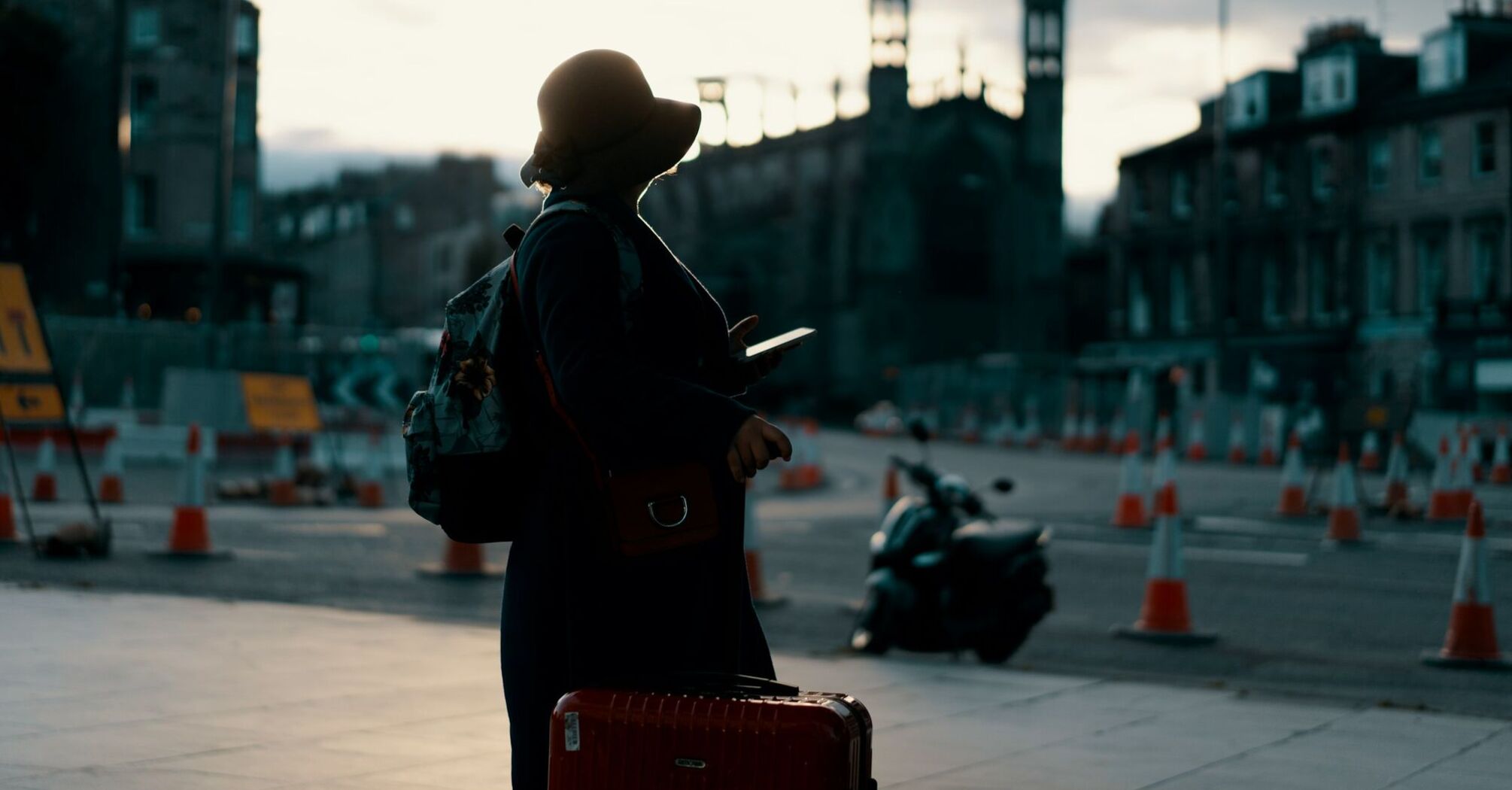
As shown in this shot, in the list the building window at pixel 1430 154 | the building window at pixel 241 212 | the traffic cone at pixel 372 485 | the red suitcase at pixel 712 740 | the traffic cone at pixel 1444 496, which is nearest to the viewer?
the red suitcase at pixel 712 740

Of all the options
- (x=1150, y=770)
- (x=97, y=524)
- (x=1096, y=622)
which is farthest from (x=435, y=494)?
(x=97, y=524)

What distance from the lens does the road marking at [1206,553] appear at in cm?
1473

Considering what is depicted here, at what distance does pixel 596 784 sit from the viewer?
297 cm

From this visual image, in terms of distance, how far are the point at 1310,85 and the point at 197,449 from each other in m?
44.4

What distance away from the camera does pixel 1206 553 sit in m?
15.4

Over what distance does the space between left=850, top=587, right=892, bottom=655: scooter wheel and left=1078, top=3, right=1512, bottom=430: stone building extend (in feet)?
105

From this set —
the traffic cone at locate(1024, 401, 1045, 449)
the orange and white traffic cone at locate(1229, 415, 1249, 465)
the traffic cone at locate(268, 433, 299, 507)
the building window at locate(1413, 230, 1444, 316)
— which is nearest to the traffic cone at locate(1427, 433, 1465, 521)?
the traffic cone at locate(268, 433, 299, 507)

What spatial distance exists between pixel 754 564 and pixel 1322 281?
4304 centimetres

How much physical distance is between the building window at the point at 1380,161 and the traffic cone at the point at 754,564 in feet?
134

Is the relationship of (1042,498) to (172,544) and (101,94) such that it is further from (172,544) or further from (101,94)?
(101,94)

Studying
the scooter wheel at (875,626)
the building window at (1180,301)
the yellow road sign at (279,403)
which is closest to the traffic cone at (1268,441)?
the building window at (1180,301)

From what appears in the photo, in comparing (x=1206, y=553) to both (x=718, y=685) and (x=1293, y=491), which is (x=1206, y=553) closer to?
(x=1293, y=491)

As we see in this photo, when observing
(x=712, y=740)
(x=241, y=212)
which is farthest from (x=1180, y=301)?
(x=712, y=740)

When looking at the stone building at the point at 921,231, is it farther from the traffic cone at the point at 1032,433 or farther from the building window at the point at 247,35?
the traffic cone at the point at 1032,433
